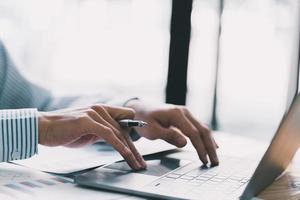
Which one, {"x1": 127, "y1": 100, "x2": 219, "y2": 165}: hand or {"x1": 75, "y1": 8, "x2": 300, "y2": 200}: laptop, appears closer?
{"x1": 75, "y1": 8, "x2": 300, "y2": 200}: laptop

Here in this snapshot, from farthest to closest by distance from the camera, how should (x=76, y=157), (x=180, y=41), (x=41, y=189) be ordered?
(x=180, y=41) < (x=76, y=157) < (x=41, y=189)

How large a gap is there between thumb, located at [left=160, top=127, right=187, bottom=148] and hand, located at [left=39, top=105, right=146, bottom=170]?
148mm

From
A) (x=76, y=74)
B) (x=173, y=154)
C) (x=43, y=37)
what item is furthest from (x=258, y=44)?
(x=173, y=154)

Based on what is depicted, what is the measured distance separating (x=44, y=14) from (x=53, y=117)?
2687 mm

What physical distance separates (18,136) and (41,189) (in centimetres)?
21

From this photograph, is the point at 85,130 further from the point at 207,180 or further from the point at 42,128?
the point at 207,180

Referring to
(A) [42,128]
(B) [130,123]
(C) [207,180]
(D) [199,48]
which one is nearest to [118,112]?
(B) [130,123]

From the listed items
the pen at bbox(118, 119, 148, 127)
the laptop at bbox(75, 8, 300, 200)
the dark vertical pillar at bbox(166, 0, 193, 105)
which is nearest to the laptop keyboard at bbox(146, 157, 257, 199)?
the laptop at bbox(75, 8, 300, 200)

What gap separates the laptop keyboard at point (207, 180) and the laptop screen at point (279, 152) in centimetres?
3

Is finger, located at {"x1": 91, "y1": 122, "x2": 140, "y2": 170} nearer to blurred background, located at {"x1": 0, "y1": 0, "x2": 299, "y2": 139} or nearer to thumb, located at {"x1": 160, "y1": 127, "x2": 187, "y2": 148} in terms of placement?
thumb, located at {"x1": 160, "y1": 127, "x2": 187, "y2": 148}

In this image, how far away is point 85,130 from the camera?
0.92 metres

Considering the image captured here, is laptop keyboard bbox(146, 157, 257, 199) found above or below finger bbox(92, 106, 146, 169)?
below

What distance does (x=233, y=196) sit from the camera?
723mm

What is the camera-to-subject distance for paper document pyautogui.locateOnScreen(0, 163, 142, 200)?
28.2 inches
